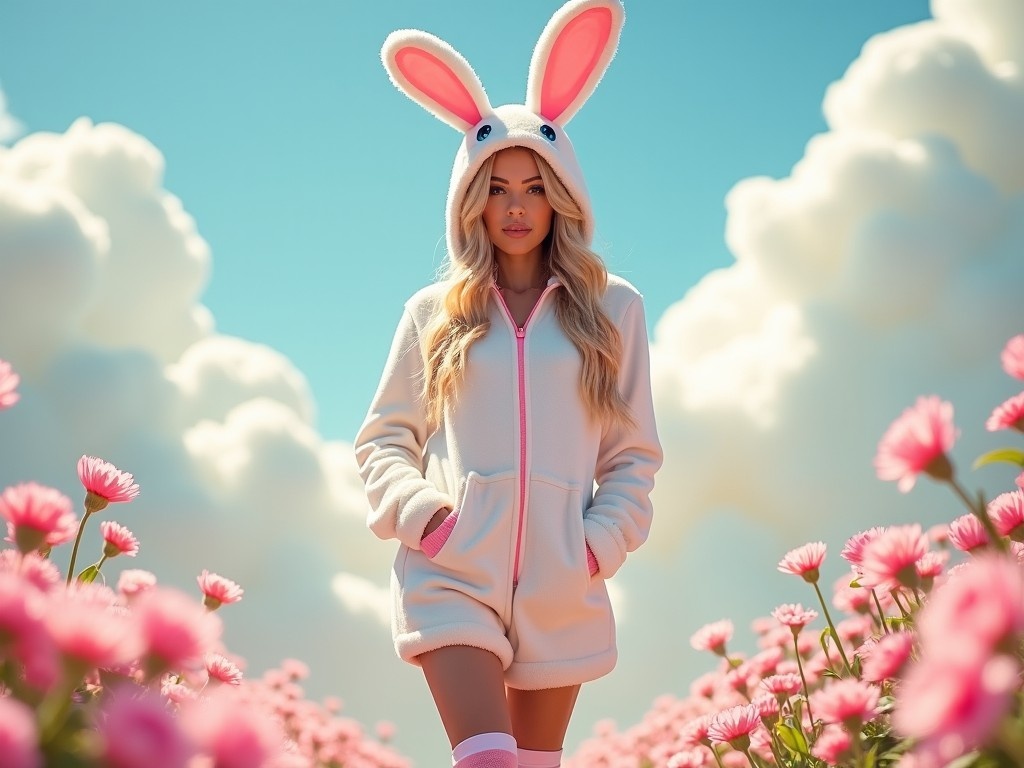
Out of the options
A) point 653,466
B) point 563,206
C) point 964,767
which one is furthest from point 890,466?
point 563,206

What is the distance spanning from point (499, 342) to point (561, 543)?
0.71 meters

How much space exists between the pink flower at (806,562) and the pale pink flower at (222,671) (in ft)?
4.84

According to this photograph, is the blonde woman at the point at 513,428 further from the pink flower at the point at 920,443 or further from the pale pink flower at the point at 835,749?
the pink flower at the point at 920,443

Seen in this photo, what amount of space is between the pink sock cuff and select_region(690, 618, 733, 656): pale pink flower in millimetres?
1042

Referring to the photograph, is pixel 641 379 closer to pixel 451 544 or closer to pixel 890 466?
pixel 451 544

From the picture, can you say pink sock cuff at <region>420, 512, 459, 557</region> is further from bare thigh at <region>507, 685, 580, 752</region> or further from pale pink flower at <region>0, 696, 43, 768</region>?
pale pink flower at <region>0, 696, 43, 768</region>

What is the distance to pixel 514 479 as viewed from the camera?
297 centimetres

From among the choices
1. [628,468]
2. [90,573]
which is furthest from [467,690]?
[90,573]

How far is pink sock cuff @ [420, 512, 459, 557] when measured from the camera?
2.87 m

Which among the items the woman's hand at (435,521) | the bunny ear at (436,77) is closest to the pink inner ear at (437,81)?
the bunny ear at (436,77)

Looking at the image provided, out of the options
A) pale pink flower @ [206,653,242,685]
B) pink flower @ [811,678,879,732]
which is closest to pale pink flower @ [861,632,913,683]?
pink flower @ [811,678,879,732]

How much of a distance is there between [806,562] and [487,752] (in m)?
1.01

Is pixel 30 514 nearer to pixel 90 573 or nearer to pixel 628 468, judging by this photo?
pixel 90 573

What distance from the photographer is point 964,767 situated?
1273mm
